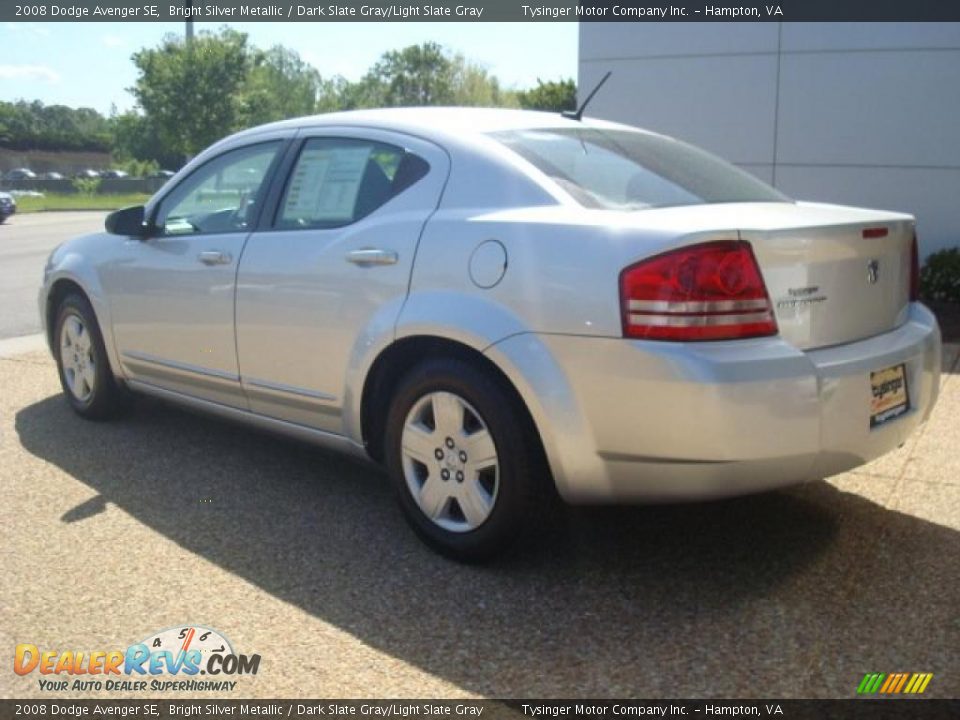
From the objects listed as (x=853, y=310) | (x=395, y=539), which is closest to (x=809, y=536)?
(x=853, y=310)

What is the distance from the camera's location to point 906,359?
3590 mm

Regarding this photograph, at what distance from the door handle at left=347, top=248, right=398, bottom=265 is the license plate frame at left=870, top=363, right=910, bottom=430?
172 cm

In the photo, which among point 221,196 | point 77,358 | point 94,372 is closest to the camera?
point 221,196

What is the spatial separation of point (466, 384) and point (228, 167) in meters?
2.06

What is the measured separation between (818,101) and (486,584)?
7.62 meters

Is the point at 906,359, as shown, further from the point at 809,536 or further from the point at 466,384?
the point at 466,384

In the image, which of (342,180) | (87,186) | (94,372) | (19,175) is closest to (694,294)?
(342,180)

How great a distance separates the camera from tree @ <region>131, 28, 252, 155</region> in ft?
146

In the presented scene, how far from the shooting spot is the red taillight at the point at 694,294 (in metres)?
3.11

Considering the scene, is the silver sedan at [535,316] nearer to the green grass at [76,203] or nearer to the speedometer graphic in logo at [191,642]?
the speedometer graphic in logo at [191,642]

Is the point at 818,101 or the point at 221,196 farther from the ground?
the point at 818,101

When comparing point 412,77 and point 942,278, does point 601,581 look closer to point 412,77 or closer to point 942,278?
point 942,278

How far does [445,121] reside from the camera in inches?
161

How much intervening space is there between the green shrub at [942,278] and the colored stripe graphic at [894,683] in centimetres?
668
